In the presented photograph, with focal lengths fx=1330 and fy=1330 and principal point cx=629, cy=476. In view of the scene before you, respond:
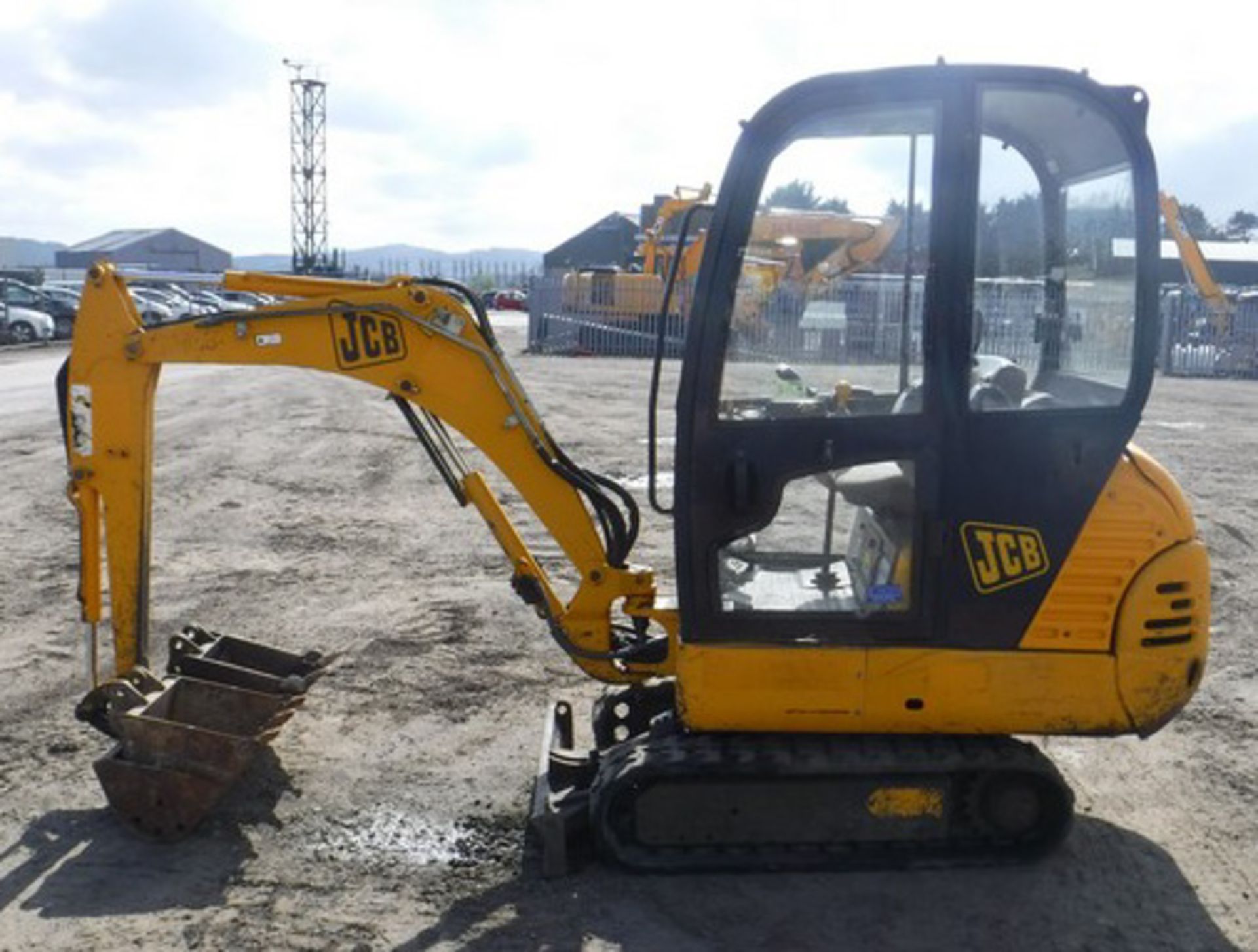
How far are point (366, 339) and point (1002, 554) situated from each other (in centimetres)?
243

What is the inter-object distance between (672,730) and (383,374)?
170 cm

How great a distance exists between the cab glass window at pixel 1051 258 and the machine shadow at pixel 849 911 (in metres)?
1.64

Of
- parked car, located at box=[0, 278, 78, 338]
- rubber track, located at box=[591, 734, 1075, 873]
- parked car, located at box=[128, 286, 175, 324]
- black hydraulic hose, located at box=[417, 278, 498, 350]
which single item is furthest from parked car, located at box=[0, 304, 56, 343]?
rubber track, located at box=[591, 734, 1075, 873]

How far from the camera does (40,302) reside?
113ft

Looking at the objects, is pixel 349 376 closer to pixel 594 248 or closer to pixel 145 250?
pixel 594 248

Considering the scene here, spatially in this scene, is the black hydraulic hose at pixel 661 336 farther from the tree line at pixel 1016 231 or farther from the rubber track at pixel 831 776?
the rubber track at pixel 831 776

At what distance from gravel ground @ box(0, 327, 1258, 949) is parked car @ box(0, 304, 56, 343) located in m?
24.5

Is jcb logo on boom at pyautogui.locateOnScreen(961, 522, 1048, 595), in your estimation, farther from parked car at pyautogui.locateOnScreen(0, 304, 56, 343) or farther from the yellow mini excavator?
parked car at pyautogui.locateOnScreen(0, 304, 56, 343)

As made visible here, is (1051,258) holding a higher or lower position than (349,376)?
higher

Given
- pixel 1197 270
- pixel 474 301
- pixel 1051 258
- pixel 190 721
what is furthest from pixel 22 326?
pixel 1051 258

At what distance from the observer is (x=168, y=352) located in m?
5.06

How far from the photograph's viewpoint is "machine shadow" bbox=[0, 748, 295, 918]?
14.3 ft

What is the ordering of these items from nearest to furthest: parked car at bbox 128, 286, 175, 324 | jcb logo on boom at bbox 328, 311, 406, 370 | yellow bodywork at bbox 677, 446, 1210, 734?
yellow bodywork at bbox 677, 446, 1210, 734, jcb logo on boom at bbox 328, 311, 406, 370, parked car at bbox 128, 286, 175, 324

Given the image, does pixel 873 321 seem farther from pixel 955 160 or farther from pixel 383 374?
pixel 383 374
